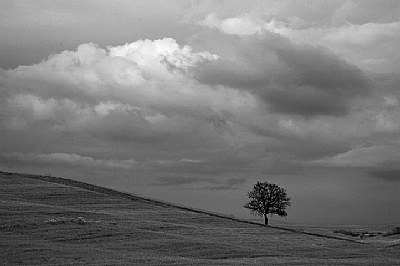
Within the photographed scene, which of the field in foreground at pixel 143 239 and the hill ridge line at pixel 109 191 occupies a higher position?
the hill ridge line at pixel 109 191

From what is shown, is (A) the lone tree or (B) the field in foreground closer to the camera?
(B) the field in foreground

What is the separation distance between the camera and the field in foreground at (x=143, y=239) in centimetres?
5128

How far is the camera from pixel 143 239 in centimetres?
6050

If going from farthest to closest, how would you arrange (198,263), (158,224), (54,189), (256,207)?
(256,207) < (54,189) < (158,224) < (198,263)

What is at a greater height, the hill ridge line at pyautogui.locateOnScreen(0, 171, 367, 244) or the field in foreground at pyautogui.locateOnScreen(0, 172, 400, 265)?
the hill ridge line at pyautogui.locateOnScreen(0, 171, 367, 244)

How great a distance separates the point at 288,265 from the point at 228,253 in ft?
27.8

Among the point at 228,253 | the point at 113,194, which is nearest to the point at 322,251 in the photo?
the point at 228,253

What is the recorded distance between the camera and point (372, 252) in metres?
63.5

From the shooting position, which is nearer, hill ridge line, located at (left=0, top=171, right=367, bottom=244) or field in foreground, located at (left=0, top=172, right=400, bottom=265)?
field in foreground, located at (left=0, top=172, right=400, bottom=265)

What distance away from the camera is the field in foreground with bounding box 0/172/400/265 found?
5128cm

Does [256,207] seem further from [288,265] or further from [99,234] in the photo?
[288,265]

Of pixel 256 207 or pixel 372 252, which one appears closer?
pixel 372 252

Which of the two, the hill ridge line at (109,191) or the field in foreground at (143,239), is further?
the hill ridge line at (109,191)

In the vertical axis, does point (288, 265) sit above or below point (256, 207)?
below
